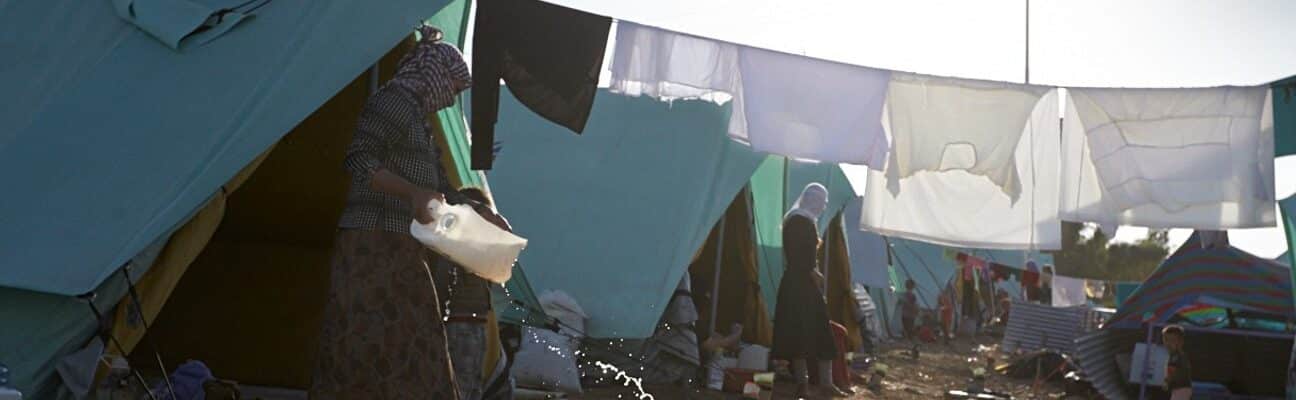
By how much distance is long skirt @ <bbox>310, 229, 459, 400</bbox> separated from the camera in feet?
13.4

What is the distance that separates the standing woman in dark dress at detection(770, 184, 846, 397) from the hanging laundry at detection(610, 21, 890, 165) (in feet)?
1.24

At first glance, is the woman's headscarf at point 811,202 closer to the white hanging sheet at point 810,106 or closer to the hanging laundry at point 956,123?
the white hanging sheet at point 810,106

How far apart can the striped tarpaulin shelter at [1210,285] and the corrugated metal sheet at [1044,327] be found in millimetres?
3398

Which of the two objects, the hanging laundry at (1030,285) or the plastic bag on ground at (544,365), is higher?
the plastic bag on ground at (544,365)

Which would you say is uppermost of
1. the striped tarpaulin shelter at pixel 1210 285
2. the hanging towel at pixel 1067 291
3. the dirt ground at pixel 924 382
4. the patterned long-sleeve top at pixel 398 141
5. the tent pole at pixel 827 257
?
the patterned long-sleeve top at pixel 398 141

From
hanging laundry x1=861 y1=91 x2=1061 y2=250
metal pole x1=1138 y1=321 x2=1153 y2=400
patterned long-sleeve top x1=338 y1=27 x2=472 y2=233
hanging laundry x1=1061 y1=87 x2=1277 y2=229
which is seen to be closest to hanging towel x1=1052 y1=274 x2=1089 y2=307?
hanging laundry x1=861 y1=91 x2=1061 y2=250

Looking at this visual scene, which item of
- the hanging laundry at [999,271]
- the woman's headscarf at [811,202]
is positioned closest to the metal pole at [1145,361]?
the woman's headscarf at [811,202]

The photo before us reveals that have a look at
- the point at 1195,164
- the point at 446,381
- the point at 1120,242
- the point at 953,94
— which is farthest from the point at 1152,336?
the point at 1120,242

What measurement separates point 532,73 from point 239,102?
212 cm

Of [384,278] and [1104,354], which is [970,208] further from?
[384,278]

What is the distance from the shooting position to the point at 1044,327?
561 inches

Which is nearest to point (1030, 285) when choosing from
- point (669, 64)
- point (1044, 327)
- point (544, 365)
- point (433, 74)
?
point (1044, 327)

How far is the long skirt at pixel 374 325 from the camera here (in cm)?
407

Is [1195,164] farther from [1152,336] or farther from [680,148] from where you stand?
[680,148]
